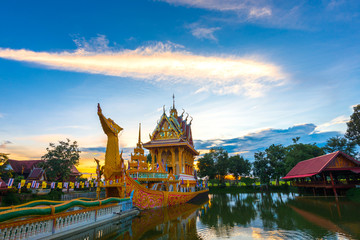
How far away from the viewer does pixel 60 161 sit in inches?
1048

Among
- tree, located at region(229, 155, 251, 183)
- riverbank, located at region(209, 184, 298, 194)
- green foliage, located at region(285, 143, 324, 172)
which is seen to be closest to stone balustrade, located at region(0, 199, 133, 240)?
green foliage, located at region(285, 143, 324, 172)

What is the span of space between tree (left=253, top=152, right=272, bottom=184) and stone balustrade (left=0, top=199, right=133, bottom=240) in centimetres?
3672

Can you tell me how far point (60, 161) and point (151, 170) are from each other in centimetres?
1708

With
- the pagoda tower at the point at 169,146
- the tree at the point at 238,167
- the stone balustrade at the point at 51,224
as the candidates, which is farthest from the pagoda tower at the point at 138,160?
the tree at the point at 238,167

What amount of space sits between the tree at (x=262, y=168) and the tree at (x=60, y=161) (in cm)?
3273

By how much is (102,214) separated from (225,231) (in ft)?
17.2

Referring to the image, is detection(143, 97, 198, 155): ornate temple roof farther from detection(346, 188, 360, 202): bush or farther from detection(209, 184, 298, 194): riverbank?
detection(209, 184, 298, 194): riverbank

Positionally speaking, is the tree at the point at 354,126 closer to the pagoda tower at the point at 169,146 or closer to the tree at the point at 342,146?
the tree at the point at 342,146

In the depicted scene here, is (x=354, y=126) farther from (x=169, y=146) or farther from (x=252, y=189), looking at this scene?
(x=169, y=146)

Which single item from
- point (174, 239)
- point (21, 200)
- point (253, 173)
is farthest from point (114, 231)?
point (253, 173)

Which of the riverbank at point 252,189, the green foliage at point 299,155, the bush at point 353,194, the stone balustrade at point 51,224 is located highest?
the green foliage at point 299,155

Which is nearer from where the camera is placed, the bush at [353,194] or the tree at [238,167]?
the bush at [353,194]

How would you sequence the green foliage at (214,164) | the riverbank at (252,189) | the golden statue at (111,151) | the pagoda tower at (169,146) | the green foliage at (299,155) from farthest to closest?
the green foliage at (214,164), the riverbank at (252,189), the green foliage at (299,155), the pagoda tower at (169,146), the golden statue at (111,151)

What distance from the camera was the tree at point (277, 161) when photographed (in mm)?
37897
